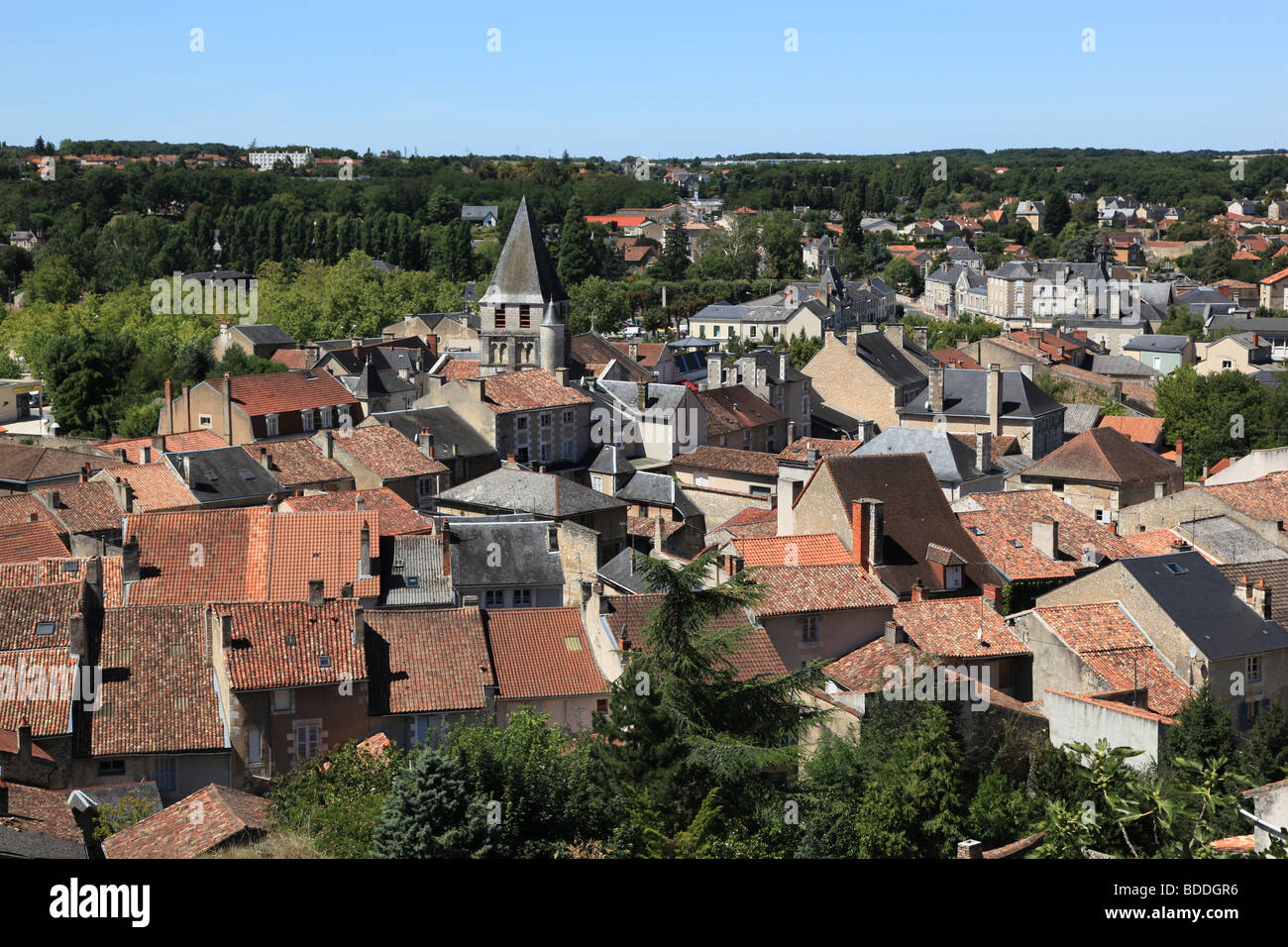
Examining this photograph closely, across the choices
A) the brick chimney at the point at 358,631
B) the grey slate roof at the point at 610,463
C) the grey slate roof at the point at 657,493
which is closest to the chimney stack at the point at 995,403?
the grey slate roof at the point at 657,493

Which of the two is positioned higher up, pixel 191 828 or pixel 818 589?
pixel 818 589

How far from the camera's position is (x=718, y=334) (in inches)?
3556

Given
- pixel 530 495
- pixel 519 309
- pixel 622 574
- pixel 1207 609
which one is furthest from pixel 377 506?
pixel 519 309

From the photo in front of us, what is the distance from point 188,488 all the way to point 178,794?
1883 centimetres

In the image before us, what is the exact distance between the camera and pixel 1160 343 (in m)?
79.2

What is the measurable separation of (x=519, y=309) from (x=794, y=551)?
1203 inches

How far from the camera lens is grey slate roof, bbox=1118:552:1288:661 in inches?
1018

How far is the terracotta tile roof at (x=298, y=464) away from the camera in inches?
1603

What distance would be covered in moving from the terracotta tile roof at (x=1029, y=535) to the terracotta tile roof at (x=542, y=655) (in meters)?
10.3

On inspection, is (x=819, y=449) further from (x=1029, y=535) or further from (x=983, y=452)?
(x=1029, y=535)

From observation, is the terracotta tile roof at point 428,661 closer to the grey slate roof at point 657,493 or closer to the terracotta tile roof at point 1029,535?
the terracotta tile roof at point 1029,535
